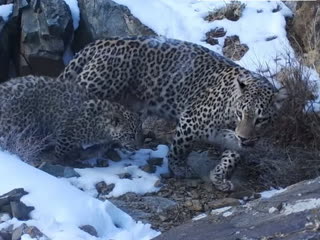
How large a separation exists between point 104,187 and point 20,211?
2105 mm

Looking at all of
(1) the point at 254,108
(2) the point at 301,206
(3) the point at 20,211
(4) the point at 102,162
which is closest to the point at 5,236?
(3) the point at 20,211

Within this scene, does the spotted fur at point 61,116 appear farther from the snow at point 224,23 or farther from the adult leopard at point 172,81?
the snow at point 224,23

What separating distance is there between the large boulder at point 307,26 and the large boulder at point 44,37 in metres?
3.44

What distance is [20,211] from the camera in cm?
723

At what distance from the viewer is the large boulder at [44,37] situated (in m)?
12.7

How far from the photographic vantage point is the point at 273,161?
9.45m

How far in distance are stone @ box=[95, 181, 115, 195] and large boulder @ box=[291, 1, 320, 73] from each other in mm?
3711

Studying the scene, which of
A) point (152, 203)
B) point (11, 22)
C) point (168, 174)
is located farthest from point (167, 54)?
point (11, 22)

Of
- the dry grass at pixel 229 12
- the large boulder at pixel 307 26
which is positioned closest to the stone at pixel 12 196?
the large boulder at pixel 307 26

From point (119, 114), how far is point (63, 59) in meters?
3.36

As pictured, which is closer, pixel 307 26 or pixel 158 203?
pixel 158 203

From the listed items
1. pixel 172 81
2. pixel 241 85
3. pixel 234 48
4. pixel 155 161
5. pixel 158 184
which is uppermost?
pixel 241 85

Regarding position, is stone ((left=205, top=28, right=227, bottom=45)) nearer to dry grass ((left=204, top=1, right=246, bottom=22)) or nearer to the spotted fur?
dry grass ((left=204, top=1, right=246, bottom=22))

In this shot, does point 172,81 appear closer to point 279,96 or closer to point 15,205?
point 279,96
